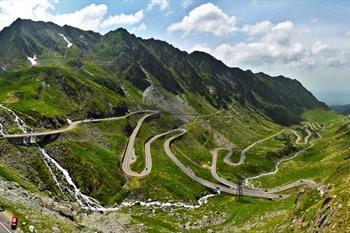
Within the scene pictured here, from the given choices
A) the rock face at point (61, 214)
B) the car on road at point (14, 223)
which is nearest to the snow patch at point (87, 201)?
the rock face at point (61, 214)

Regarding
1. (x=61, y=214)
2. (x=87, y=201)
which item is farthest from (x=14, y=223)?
(x=87, y=201)

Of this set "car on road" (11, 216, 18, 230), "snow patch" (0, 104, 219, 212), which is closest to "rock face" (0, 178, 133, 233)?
"car on road" (11, 216, 18, 230)

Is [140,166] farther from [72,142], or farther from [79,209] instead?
[79,209]

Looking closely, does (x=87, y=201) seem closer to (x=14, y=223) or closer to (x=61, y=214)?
(x=61, y=214)

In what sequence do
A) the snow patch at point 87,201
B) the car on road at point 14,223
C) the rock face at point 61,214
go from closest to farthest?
the car on road at point 14,223, the rock face at point 61,214, the snow patch at point 87,201

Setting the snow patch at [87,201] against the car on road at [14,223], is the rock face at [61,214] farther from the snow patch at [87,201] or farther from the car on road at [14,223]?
the snow patch at [87,201]

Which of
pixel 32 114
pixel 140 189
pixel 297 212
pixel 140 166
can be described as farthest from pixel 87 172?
pixel 297 212

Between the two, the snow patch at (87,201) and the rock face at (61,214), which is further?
the snow patch at (87,201)

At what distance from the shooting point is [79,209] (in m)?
137

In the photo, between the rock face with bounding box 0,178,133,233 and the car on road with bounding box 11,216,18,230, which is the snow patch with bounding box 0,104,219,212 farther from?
the car on road with bounding box 11,216,18,230

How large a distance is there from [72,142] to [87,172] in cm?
2463

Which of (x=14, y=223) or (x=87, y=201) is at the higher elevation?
(x=14, y=223)

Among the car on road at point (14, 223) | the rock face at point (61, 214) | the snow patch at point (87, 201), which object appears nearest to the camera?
the car on road at point (14, 223)

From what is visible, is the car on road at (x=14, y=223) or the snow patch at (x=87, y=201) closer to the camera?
the car on road at (x=14, y=223)
